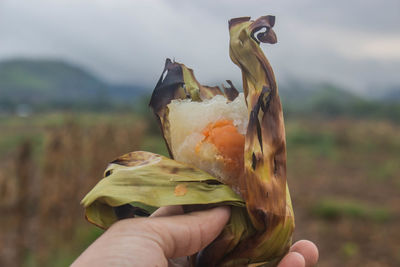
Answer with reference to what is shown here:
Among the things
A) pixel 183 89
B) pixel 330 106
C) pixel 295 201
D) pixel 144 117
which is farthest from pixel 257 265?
pixel 330 106

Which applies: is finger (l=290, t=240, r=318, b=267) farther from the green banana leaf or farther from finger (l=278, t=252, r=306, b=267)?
the green banana leaf

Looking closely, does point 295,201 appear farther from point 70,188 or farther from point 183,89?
point 183,89

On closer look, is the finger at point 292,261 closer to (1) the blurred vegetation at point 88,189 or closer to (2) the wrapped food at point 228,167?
(2) the wrapped food at point 228,167

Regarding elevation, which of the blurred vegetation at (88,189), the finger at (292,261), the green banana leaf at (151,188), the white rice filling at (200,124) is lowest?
the blurred vegetation at (88,189)

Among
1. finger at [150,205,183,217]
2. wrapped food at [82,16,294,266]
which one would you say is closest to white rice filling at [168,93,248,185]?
wrapped food at [82,16,294,266]

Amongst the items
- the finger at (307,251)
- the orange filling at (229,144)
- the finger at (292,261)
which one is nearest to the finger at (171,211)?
the orange filling at (229,144)

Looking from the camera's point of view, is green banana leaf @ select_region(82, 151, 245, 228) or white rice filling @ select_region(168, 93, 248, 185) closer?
green banana leaf @ select_region(82, 151, 245, 228)
